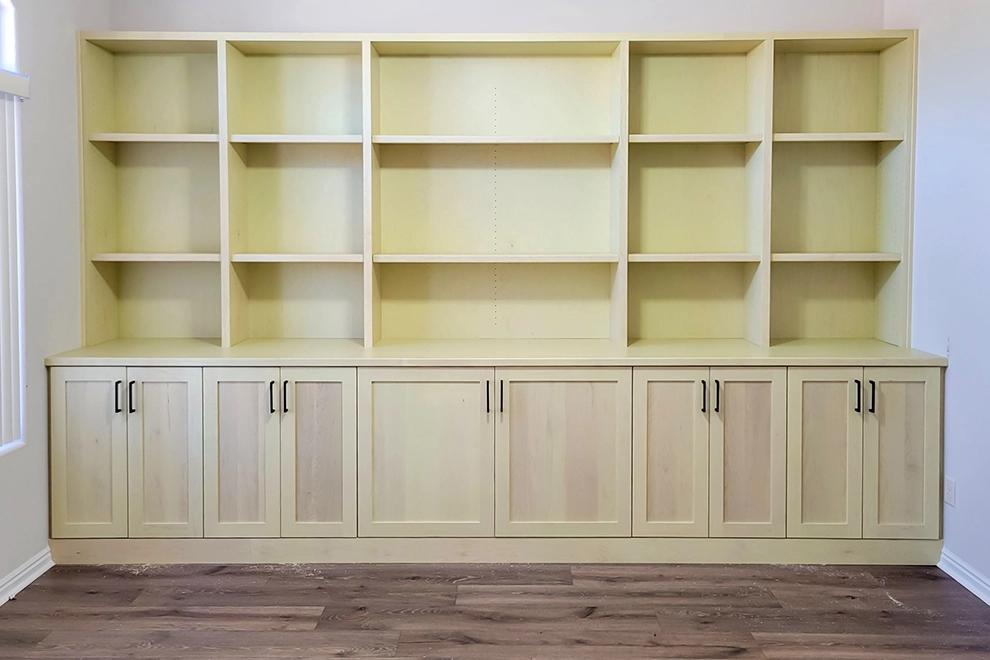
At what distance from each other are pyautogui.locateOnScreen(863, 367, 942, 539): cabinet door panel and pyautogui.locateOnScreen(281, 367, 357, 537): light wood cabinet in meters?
2.10

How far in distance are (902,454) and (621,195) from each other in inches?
62.1

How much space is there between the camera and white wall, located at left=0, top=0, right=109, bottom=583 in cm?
329

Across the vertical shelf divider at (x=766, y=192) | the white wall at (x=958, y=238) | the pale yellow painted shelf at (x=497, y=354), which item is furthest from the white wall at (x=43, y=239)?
the white wall at (x=958, y=238)

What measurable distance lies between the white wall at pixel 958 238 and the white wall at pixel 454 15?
0.43 metres

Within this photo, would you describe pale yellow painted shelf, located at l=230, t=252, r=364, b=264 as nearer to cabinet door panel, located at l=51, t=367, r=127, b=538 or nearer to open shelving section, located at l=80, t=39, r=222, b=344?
open shelving section, located at l=80, t=39, r=222, b=344

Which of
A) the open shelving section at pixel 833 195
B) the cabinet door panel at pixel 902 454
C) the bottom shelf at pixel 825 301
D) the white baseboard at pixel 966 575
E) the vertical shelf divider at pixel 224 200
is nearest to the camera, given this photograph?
the white baseboard at pixel 966 575

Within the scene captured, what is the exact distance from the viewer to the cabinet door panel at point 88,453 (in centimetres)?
349

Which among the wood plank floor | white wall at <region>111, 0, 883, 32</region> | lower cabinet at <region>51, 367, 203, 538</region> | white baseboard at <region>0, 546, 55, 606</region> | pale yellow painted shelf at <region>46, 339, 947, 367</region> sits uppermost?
white wall at <region>111, 0, 883, 32</region>

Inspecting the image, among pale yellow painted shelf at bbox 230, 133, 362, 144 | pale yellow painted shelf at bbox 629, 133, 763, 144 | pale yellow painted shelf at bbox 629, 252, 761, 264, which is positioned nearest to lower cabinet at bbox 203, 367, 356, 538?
pale yellow painted shelf at bbox 230, 133, 362, 144

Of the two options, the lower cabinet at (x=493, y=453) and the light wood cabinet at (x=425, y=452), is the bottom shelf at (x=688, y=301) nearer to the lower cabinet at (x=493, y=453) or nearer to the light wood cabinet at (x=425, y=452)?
the lower cabinet at (x=493, y=453)

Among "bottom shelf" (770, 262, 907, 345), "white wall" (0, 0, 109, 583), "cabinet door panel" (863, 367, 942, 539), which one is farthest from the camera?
"bottom shelf" (770, 262, 907, 345)

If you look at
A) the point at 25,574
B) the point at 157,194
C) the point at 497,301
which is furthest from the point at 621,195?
the point at 25,574

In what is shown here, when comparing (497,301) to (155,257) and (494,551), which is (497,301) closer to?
(494,551)

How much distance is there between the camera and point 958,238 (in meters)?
3.37
